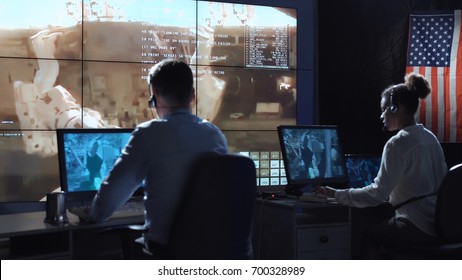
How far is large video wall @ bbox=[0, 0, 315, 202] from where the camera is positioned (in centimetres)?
412

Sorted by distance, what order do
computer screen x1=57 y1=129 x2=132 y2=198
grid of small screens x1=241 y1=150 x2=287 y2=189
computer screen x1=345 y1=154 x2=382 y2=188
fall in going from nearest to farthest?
computer screen x1=57 y1=129 x2=132 y2=198
computer screen x1=345 y1=154 x2=382 y2=188
grid of small screens x1=241 y1=150 x2=287 y2=189

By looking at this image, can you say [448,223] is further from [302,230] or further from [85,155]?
[85,155]

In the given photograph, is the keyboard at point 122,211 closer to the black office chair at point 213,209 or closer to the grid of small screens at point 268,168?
the black office chair at point 213,209

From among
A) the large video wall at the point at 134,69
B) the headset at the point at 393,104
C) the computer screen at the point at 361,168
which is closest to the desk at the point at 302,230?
the computer screen at the point at 361,168

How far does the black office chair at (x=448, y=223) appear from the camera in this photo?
2.68 meters

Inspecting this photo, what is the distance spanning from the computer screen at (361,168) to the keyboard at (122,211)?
1598 millimetres

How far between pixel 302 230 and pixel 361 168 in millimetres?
816

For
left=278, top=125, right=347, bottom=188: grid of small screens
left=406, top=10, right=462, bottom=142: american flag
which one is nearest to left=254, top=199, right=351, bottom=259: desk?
left=278, top=125, right=347, bottom=188: grid of small screens

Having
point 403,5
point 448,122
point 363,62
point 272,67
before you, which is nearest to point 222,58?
point 272,67

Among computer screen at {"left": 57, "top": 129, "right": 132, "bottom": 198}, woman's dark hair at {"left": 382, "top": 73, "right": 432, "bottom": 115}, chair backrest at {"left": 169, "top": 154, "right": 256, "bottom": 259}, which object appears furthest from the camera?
woman's dark hair at {"left": 382, "top": 73, "right": 432, "bottom": 115}

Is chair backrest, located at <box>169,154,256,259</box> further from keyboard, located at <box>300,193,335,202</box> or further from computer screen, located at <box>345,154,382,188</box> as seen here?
computer screen, located at <box>345,154,382,188</box>

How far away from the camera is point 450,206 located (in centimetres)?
270
